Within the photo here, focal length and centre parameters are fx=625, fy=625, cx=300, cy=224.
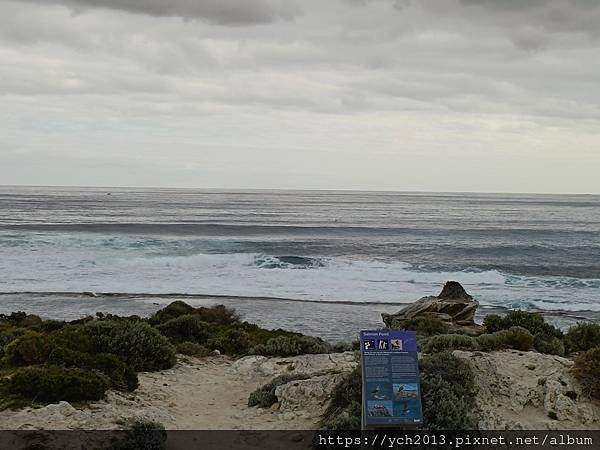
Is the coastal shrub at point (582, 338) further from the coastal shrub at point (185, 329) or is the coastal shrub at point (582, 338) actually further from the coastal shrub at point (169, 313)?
the coastal shrub at point (169, 313)

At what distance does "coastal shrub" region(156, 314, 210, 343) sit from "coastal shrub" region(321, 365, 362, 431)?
19.2 ft

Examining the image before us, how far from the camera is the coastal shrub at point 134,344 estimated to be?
11.4 m

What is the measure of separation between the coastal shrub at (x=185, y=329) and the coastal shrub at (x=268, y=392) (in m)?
4.50

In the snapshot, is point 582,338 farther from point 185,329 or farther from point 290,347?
point 185,329

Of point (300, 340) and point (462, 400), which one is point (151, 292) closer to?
point (300, 340)

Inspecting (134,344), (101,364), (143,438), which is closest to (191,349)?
(134,344)

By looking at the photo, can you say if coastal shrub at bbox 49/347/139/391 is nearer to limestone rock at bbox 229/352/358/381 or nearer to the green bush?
limestone rock at bbox 229/352/358/381

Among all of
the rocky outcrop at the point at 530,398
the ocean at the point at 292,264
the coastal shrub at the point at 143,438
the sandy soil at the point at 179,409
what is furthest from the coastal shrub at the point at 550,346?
the ocean at the point at 292,264

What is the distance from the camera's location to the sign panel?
7367 millimetres

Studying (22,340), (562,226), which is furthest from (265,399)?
(562,226)

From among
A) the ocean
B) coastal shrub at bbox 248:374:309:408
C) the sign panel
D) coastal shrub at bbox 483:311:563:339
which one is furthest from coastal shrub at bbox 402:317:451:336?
the ocean

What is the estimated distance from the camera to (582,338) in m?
12.9

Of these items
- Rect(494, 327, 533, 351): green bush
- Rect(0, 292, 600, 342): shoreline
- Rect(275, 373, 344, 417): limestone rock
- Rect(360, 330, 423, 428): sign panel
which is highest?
Rect(360, 330, 423, 428): sign panel

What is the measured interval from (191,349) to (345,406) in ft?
17.2
